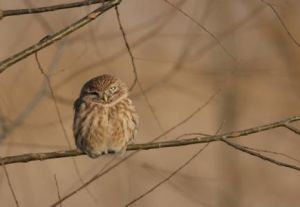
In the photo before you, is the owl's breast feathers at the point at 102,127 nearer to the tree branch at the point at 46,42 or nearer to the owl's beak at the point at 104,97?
the owl's beak at the point at 104,97

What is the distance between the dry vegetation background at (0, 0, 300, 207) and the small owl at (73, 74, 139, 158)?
1.24m

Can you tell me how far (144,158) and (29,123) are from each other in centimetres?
68

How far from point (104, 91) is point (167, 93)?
2019 mm

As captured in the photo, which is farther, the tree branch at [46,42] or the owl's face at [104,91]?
the owl's face at [104,91]

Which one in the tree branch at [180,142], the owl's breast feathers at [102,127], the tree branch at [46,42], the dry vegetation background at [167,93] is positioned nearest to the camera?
the tree branch at [46,42]

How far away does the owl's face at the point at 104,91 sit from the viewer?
2.64 metres

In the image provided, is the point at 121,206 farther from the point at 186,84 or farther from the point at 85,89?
the point at 85,89

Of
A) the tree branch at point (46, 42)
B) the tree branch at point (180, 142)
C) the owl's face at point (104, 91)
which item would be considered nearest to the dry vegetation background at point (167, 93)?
the owl's face at point (104, 91)

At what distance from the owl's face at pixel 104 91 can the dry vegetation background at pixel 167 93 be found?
1.23 m

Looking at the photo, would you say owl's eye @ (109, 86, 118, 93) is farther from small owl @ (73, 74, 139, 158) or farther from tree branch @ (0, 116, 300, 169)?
tree branch @ (0, 116, 300, 169)

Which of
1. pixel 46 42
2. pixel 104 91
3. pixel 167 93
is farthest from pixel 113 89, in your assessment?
pixel 167 93

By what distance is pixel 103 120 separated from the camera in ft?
8.64

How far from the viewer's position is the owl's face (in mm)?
2643

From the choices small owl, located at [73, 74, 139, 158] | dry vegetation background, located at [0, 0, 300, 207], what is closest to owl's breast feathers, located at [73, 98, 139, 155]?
small owl, located at [73, 74, 139, 158]
